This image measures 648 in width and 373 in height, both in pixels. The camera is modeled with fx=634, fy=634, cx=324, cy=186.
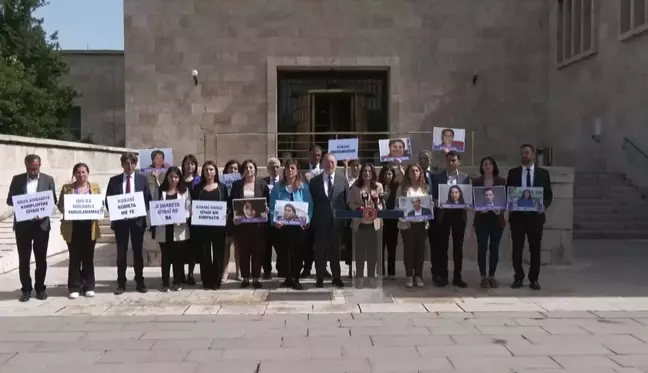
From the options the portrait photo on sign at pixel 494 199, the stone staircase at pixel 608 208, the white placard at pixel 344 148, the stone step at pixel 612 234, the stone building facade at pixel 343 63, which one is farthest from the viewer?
the stone building facade at pixel 343 63

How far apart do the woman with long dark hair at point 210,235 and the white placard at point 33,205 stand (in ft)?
6.43

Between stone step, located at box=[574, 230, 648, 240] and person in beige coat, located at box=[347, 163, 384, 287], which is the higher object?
person in beige coat, located at box=[347, 163, 384, 287]

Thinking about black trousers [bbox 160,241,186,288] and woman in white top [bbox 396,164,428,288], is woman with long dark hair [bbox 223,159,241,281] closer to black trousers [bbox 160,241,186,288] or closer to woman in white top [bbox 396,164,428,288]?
black trousers [bbox 160,241,186,288]

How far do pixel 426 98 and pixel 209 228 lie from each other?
13.2 metres

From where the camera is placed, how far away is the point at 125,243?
9227mm

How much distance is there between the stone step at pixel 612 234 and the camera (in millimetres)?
15492

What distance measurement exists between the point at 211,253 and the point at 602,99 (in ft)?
51.8

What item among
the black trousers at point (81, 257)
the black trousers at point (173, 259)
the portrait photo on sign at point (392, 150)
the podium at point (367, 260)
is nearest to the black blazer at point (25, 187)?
the black trousers at point (81, 257)

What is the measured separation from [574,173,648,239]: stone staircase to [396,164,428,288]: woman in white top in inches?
303

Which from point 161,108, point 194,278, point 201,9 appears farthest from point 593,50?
point 194,278

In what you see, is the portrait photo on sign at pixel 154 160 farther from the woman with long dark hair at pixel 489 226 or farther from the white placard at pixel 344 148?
the woman with long dark hair at pixel 489 226

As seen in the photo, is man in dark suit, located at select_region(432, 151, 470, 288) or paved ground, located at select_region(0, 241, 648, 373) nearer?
paved ground, located at select_region(0, 241, 648, 373)

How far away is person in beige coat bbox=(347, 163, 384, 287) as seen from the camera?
8961 millimetres

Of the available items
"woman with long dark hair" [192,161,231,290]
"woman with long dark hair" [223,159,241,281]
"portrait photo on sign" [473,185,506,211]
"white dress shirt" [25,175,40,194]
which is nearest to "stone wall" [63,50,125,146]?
"woman with long dark hair" [223,159,241,281]
